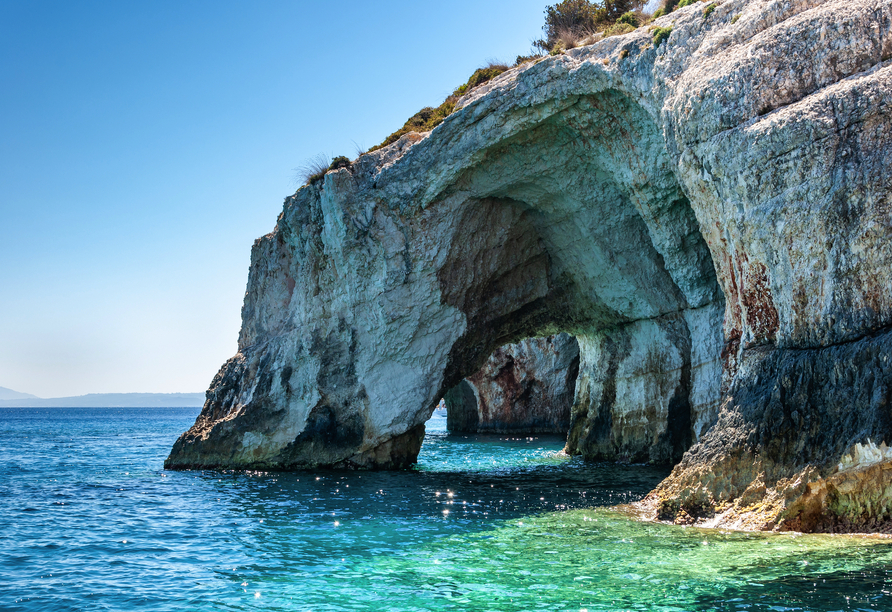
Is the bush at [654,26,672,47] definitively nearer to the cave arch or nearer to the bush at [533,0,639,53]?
the cave arch

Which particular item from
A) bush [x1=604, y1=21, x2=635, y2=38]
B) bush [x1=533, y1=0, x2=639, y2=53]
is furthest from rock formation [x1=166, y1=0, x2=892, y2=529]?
bush [x1=533, y1=0, x2=639, y2=53]

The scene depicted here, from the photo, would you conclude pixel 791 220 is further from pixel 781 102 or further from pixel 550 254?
pixel 550 254

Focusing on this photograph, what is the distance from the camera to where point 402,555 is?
11250 millimetres

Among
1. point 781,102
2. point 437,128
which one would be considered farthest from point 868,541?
point 437,128

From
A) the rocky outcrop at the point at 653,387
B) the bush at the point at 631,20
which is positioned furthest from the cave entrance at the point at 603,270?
the bush at the point at 631,20

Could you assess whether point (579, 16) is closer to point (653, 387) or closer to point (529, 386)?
point (653, 387)

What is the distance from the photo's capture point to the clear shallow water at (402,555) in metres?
8.78

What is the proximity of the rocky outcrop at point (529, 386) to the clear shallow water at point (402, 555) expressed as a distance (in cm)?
2902

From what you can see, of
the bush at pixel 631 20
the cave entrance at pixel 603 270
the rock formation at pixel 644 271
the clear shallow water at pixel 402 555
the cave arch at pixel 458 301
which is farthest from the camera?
the cave arch at pixel 458 301

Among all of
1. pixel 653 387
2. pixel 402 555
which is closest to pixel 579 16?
pixel 653 387

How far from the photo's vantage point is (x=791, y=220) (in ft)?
40.6

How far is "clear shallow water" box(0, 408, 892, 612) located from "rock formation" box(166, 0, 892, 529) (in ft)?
6.85

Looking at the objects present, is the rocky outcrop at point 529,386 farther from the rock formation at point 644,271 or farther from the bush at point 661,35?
the bush at point 661,35

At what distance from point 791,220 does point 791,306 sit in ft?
5.10
